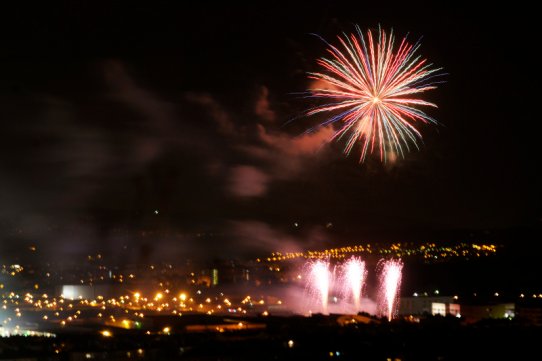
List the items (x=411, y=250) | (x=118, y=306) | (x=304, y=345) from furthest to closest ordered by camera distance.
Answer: (x=411, y=250) < (x=118, y=306) < (x=304, y=345)

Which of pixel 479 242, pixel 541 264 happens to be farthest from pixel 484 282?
pixel 479 242

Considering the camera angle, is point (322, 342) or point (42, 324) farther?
point (42, 324)

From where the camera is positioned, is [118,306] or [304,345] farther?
[118,306]

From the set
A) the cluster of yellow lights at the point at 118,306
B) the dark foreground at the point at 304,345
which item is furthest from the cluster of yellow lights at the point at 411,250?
the dark foreground at the point at 304,345

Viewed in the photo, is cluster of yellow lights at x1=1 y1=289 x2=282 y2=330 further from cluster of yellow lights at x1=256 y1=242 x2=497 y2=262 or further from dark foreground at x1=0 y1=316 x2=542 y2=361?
cluster of yellow lights at x1=256 y1=242 x2=497 y2=262

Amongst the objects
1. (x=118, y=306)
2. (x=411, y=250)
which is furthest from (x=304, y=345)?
(x=411, y=250)

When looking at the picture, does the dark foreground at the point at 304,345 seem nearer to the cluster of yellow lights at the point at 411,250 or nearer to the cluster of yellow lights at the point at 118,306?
the cluster of yellow lights at the point at 118,306

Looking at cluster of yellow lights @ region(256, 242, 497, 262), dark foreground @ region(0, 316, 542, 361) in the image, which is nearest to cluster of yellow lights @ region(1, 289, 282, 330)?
dark foreground @ region(0, 316, 542, 361)

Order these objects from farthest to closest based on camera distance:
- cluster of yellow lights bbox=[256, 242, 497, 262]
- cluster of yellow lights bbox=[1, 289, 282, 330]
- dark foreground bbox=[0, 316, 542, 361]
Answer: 1. cluster of yellow lights bbox=[256, 242, 497, 262]
2. cluster of yellow lights bbox=[1, 289, 282, 330]
3. dark foreground bbox=[0, 316, 542, 361]

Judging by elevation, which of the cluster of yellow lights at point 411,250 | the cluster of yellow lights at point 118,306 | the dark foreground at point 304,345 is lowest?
the dark foreground at point 304,345

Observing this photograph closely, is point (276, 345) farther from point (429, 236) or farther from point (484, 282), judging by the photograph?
point (429, 236)

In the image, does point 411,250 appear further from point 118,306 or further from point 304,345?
point 304,345
